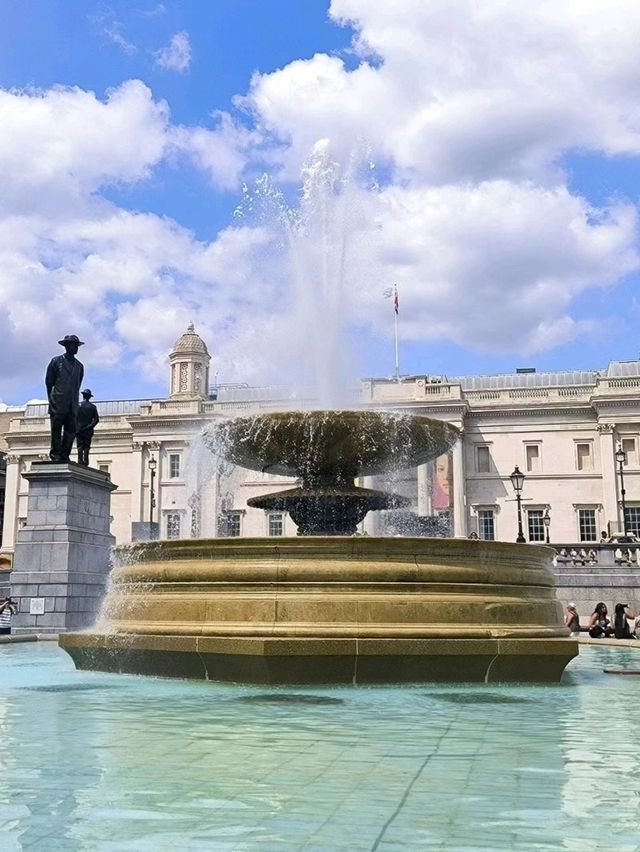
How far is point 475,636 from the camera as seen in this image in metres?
7.56

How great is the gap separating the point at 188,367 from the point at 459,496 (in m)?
22.8

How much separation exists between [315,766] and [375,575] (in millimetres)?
3461

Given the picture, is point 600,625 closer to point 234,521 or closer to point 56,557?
point 56,557

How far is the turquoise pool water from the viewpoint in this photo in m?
3.21

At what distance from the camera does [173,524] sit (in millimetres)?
63938

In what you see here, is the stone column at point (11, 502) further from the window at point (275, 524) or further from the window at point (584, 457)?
the window at point (584, 457)

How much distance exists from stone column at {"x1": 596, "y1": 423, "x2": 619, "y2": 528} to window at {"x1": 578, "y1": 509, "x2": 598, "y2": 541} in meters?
1.33

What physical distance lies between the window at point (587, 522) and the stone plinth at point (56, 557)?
4403 centimetres

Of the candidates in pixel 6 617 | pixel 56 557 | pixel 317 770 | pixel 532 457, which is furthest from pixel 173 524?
pixel 317 770

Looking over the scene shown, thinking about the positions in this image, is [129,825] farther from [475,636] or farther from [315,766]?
[475,636]

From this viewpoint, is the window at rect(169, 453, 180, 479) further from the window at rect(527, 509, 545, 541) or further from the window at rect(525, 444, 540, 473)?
the window at rect(527, 509, 545, 541)

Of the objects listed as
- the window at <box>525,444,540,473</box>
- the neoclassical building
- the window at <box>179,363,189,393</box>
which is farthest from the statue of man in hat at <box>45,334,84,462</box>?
the window at <box>179,363,189,393</box>

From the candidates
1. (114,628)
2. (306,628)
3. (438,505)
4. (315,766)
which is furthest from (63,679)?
(438,505)

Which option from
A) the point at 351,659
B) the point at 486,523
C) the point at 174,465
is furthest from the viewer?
the point at 174,465
